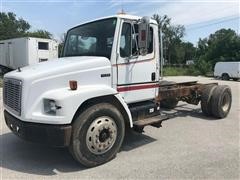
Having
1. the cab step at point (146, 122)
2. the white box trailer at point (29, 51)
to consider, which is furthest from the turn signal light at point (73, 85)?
the white box trailer at point (29, 51)

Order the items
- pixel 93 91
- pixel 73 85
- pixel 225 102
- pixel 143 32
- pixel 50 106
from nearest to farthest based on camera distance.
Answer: pixel 50 106, pixel 73 85, pixel 93 91, pixel 143 32, pixel 225 102

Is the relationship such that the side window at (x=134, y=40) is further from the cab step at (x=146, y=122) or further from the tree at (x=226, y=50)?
the tree at (x=226, y=50)

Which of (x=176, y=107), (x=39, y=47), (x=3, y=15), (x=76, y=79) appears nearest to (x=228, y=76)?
(x=39, y=47)

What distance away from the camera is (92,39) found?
5.64 meters

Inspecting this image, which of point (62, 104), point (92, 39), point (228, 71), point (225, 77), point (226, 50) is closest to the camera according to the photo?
point (62, 104)

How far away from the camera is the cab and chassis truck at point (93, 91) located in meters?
4.49

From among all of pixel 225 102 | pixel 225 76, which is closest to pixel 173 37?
pixel 225 76

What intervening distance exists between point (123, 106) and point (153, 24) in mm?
1974

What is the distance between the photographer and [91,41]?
5652mm

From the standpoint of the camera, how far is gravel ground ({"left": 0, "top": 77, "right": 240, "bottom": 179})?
15.0ft

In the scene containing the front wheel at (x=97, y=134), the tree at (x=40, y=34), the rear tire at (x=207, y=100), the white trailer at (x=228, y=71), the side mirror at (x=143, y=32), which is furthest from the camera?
the tree at (x=40, y=34)

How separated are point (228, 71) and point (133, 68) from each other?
1064 inches

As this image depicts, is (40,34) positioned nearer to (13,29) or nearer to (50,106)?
(13,29)

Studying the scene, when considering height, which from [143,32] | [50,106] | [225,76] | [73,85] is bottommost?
[225,76]
